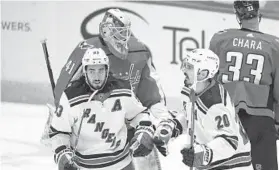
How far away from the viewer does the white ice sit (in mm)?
5062

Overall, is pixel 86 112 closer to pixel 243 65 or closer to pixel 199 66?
pixel 199 66

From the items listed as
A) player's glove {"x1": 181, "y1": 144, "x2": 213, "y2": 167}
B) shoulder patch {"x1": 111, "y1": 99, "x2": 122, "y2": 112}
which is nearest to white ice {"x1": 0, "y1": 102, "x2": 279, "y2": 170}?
shoulder patch {"x1": 111, "y1": 99, "x2": 122, "y2": 112}

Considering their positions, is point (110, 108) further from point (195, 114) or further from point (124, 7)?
point (124, 7)

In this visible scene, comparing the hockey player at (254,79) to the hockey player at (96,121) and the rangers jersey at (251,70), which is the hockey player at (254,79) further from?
the hockey player at (96,121)

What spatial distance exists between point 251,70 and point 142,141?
2.14 ft

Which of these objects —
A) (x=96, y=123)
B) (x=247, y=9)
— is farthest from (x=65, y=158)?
(x=247, y=9)

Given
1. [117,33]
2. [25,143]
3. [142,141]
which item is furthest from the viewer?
[25,143]

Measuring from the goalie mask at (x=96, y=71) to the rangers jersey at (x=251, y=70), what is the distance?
65cm

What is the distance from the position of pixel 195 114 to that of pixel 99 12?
3769 mm

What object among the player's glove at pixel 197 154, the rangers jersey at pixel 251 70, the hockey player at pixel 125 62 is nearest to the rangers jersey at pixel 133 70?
the hockey player at pixel 125 62

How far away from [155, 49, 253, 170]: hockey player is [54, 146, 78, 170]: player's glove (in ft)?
1.14

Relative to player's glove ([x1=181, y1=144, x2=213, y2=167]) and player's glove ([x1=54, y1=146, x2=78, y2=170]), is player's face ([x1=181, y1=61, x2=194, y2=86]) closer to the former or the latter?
player's glove ([x1=181, y1=144, x2=213, y2=167])

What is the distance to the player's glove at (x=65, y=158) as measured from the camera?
118 inches

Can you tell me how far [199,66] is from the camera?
2.98 metres
